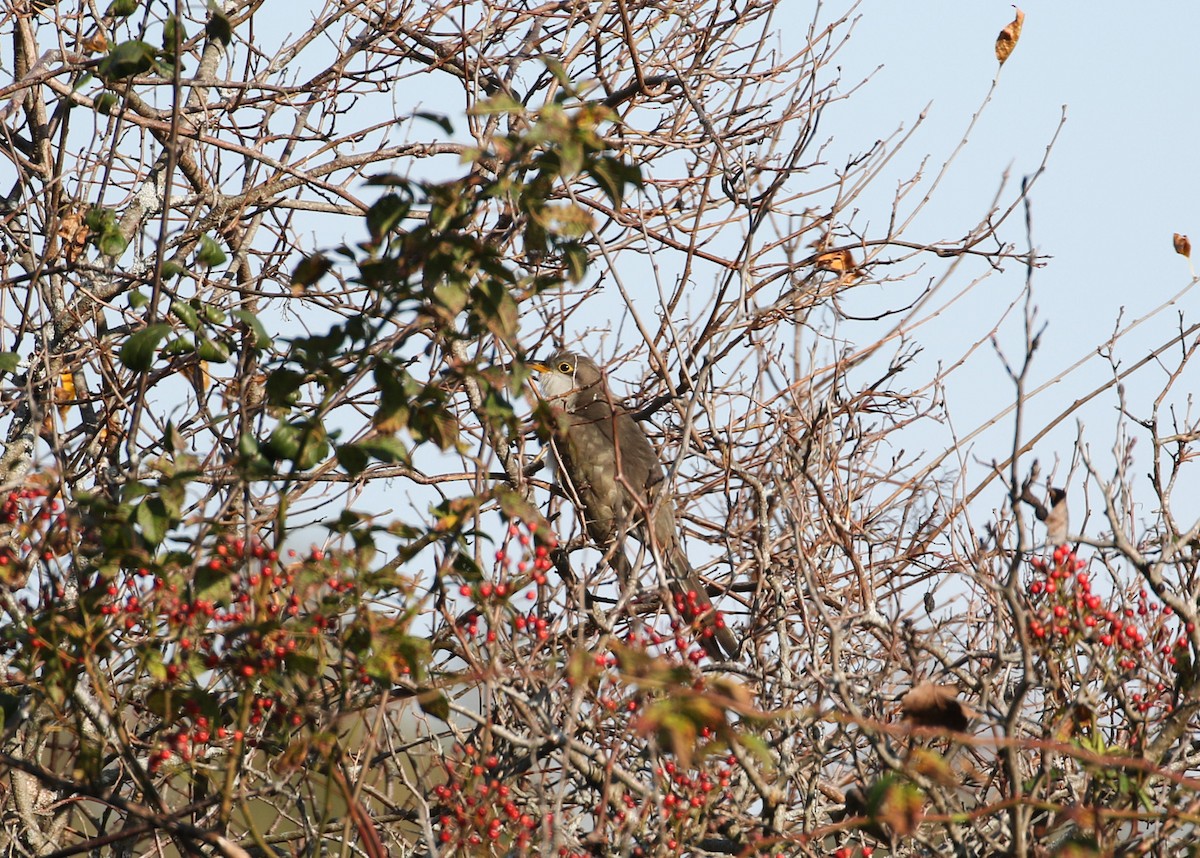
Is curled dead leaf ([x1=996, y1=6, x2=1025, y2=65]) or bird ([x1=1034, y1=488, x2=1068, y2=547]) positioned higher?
curled dead leaf ([x1=996, y1=6, x2=1025, y2=65])

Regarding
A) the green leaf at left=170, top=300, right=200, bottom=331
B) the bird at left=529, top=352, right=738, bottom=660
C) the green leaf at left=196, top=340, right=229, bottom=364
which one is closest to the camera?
the green leaf at left=170, top=300, right=200, bottom=331

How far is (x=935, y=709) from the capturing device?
2.35 m

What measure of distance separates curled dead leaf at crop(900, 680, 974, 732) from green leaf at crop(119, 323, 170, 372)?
6.11ft

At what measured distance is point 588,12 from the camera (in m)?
6.01

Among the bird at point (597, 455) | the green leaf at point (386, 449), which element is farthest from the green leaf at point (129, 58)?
the bird at point (597, 455)

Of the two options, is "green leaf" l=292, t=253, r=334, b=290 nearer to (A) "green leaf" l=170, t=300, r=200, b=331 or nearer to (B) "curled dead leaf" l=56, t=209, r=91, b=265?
(A) "green leaf" l=170, t=300, r=200, b=331

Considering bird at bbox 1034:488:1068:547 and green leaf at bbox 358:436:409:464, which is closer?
green leaf at bbox 358:436:409:464

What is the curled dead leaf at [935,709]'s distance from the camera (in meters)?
2.32

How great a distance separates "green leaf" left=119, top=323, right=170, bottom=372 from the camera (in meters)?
2.93

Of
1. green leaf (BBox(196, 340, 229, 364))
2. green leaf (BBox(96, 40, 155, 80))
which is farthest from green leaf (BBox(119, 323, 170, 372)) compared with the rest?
green leaf (BBox(96, 40, 155, 80))

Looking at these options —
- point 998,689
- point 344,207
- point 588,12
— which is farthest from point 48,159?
point 998,689

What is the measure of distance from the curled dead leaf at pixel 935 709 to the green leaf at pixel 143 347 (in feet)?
6.11

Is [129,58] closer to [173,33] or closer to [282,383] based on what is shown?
[173,33]

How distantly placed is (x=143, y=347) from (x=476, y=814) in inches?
53.0
